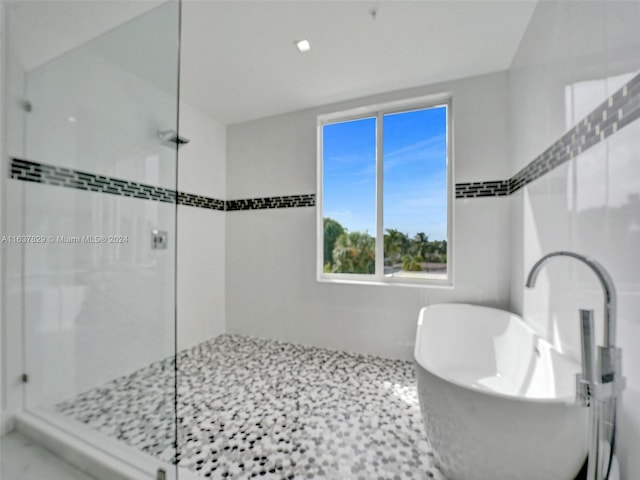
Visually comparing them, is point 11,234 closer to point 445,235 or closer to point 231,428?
point 231,428

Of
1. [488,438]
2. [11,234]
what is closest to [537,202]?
[488,438]

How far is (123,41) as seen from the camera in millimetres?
1759

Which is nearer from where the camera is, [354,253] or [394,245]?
[394,245]

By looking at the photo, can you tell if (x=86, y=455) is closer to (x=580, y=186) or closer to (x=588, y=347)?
(x=588, y=347)

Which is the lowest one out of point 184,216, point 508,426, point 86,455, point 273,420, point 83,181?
point 273,420

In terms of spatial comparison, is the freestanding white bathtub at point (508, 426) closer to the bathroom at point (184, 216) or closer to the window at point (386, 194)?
the bathroom at point (184, 216)

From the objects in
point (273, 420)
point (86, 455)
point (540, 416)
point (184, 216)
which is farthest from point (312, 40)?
point (86, 455)

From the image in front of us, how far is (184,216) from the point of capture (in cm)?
292

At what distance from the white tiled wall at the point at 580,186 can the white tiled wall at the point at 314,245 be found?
313 mm

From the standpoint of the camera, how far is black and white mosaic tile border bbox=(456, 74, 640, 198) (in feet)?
3.16

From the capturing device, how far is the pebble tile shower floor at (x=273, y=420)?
1.37 metres

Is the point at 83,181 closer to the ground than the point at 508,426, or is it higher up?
higher up

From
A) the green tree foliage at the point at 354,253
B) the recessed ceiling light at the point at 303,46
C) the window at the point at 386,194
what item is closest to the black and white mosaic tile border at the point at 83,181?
the recessed ceiling light at the point at 303,46

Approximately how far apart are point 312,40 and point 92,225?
A: 197cm
